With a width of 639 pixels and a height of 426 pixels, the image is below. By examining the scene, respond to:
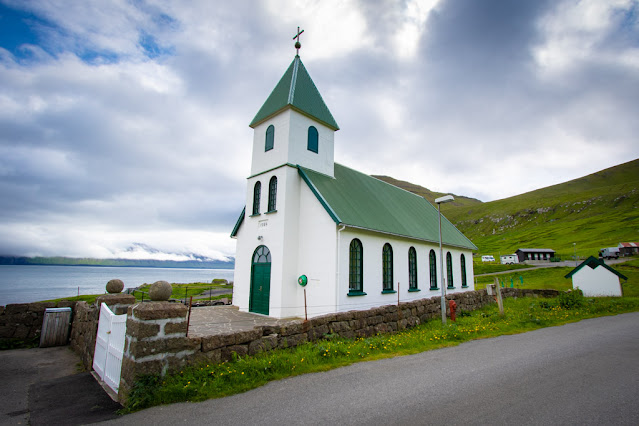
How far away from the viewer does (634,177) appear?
168 metres

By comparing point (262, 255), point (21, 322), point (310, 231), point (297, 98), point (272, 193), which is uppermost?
point (297, 98)

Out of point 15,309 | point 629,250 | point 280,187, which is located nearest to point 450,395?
point 280,187

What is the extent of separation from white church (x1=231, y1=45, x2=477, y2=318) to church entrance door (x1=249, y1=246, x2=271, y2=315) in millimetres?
49

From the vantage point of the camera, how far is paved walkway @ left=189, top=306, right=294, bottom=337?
11.0m

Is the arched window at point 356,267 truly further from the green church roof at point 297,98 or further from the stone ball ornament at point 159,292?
the stone ball ornament at point 159,292

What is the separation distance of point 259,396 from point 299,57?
60.7ft

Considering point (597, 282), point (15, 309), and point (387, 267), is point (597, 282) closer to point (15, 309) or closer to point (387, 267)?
point (387, 267)

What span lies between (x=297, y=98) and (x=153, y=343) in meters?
14.3

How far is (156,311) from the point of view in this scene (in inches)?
234

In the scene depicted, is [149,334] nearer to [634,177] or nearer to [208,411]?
[208,411]

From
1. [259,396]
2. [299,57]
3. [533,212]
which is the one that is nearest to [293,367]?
[259,396]

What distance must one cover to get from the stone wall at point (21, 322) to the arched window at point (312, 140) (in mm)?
12916

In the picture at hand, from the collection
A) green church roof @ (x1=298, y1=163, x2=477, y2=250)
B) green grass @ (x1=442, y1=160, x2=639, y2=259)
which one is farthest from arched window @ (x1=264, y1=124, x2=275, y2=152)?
green grass @ (x1=442, y1=160, x2=639, y2=259)

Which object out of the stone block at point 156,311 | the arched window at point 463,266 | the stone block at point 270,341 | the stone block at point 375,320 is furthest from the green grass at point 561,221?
the stone block at point 156,311
